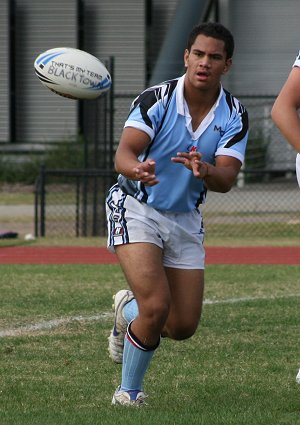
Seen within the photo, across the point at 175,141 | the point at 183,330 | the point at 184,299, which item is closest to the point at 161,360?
Result: the point at 183,330

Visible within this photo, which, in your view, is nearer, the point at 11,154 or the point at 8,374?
the point at 8,374

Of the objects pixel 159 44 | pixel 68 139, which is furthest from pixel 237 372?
pixel 159 44

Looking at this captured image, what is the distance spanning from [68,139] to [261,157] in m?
7.59

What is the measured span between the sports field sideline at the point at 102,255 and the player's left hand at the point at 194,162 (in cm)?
842

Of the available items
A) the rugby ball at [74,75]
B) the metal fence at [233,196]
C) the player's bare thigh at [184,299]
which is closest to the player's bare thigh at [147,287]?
the player's bare thigh at [184,299]

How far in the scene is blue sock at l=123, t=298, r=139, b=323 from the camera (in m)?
6.79

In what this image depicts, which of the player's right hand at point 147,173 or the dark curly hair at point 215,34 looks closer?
the player's right hand at point 147,173

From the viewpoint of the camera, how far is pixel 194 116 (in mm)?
6363

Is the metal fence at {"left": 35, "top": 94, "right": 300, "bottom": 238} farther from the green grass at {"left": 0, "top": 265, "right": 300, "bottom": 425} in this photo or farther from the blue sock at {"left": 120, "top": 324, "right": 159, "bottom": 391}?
the blue sock at {"left": 120, "top": 324, "right": 159, "bottom": 391}

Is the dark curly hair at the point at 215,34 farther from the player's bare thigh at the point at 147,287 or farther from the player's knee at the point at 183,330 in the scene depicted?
the player's knee at the point at 183,330

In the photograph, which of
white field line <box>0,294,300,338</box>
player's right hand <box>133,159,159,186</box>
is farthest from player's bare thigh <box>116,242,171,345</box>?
white field line <box>0,294,300,338</box>

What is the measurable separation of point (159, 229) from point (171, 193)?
8.3 inches

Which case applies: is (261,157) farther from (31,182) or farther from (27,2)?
(27,2)

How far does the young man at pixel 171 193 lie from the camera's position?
6.19 meters
